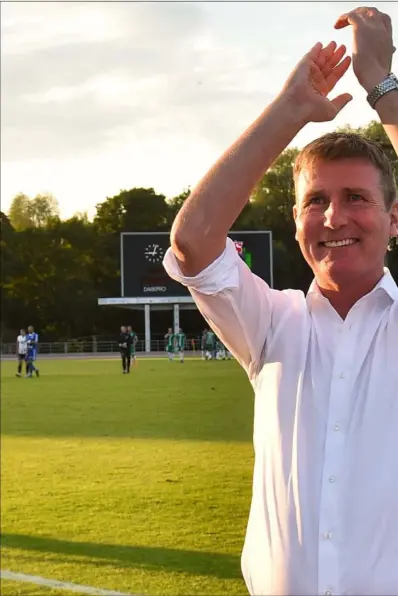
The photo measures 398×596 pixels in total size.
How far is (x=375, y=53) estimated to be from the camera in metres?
1.71

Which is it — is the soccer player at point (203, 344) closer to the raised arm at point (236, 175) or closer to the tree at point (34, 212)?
the tree at point (34, 212)

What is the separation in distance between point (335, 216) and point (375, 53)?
0.36 m

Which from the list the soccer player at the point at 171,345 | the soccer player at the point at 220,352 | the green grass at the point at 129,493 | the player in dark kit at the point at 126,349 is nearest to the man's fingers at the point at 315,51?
the green grass at the point at 129,493

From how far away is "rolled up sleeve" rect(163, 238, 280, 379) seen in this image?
5.49ft

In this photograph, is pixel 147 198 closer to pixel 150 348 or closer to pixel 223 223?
pixel 150 348

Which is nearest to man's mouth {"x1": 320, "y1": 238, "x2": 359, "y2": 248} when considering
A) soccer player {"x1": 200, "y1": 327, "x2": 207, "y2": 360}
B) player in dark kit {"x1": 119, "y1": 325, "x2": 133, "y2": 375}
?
player in dark kit {"x1": 119, "y1": 325, "x2": 133, "y2": 375}

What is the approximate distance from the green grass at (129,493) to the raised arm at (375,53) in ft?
11.6

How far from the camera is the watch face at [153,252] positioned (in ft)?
67.5

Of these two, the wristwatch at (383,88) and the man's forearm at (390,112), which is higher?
the wristwatch at (383,88)

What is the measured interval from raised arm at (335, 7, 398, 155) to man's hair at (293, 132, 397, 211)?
5 cm

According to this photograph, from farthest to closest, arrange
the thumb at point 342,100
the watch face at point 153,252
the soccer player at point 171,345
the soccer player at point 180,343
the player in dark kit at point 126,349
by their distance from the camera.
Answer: the soccer player at point 171,345 < the soccer player at point 180,343 < the player in dark kit at point 126,349 < the watch face at point 153,252 < the thumb at point 342,100

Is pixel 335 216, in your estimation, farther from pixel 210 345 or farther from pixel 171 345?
pixel 171 345

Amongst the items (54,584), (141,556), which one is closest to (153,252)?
(141,556)

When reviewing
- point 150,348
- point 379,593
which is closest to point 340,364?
point 379,593
